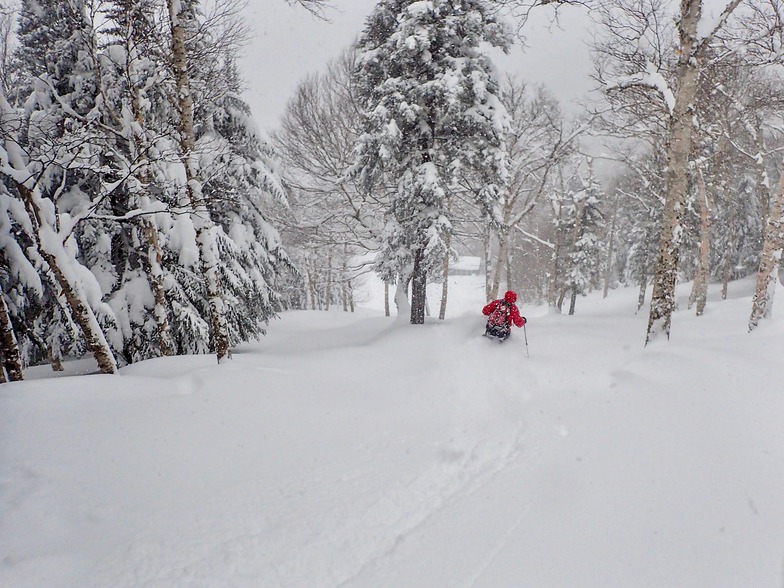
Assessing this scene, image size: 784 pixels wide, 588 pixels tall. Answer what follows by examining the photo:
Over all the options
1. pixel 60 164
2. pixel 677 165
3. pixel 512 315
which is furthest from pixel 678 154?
pixel 60 164

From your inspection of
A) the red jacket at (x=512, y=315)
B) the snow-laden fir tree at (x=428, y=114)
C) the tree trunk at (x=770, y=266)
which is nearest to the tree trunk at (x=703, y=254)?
the tree trunk at (x=770, y=266)

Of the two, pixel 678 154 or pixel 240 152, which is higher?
pixel 240 152

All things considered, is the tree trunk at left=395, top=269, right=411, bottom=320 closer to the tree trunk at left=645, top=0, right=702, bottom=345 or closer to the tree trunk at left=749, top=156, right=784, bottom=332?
the tree trunk at left=645, top=0, right=702, bottom=345

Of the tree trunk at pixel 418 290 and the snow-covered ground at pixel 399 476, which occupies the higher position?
the tree trunk at pixel 418 290

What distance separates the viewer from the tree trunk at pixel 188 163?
6.11 m

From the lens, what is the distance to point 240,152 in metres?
10.3

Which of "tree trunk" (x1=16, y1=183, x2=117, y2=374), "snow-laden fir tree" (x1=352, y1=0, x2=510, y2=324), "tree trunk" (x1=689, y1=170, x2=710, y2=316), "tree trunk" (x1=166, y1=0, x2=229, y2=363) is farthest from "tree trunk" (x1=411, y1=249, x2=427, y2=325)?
"tree trunk" (x1=689, y1=170, x2=710, y2=316)

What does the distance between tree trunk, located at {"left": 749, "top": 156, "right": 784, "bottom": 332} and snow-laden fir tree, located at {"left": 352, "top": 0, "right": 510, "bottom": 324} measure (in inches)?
217

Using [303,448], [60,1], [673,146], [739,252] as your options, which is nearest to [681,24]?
[673,146]

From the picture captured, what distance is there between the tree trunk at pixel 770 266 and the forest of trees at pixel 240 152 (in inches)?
1.8

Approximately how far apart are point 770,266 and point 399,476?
8533 mm

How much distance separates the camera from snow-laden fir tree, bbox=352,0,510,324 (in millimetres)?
9289

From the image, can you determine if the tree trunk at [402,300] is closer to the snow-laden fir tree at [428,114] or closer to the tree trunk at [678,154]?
the snow-laden fir tree at [428,114]

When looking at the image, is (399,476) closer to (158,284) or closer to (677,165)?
(158,284)
